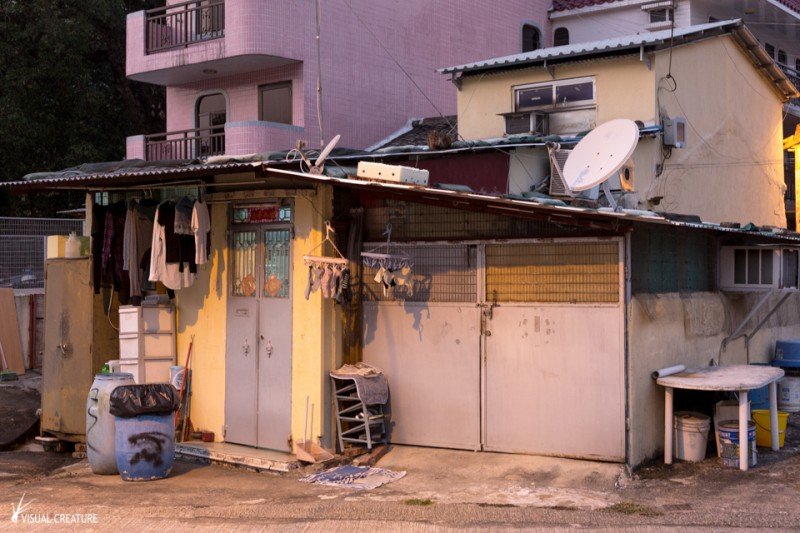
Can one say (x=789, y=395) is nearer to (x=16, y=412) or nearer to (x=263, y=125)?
(x=263, y=125)

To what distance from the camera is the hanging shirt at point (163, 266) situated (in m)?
12.1

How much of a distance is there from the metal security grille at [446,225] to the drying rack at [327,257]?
25.4 inches

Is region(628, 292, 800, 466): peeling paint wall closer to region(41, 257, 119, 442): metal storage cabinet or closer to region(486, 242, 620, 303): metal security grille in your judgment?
region(486, 242, 620, 303): metal security grille

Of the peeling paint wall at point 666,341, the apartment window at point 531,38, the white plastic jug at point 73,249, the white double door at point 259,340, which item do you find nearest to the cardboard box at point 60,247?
the white plastic jug at point 73,249

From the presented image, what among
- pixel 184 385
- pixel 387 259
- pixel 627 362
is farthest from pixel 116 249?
pixel 627 362

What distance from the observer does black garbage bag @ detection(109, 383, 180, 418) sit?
34.2 ft

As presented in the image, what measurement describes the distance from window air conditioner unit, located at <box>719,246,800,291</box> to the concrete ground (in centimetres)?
228

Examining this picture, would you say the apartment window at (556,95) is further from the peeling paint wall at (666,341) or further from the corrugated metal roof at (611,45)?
the peeling paint wall at (666,341)

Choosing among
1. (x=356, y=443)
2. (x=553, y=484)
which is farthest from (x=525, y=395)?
(x=356, y=443)

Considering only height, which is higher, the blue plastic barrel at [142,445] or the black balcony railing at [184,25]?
the black balcony railing at [184,25]

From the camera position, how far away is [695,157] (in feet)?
52.2

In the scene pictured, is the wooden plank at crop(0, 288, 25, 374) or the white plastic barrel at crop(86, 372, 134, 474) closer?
the white plastic barrel at crop(86, 372, 134, 474)

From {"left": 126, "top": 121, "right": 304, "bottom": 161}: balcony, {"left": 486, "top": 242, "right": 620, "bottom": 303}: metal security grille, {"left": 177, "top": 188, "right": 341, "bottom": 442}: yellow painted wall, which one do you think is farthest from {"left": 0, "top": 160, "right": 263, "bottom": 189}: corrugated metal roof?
{"left": 126, "top": 121, "right": 304, "bottom": 161}: balcony

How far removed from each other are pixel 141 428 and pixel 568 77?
9750mm
